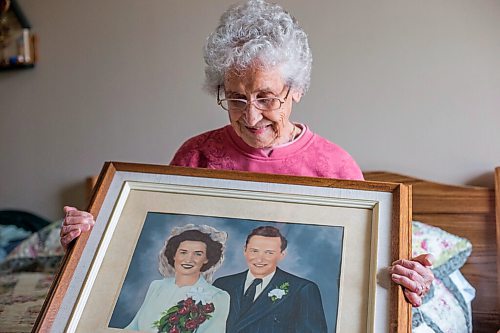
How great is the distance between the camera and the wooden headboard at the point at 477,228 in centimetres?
242

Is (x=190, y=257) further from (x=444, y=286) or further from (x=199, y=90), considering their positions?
(x=199, y=90)

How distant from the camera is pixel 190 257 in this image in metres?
1.38

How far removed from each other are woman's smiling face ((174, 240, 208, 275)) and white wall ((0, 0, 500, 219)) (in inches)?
53.8

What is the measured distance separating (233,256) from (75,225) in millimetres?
321

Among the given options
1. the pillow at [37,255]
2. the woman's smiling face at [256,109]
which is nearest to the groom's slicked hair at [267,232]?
the woman's smiling face at [256,109]

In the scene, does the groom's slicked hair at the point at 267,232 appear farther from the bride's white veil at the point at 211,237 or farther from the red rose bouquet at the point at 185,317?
the red rose bouquet at the point at 185,317

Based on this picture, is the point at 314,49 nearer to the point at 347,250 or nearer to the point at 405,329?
the point at 347,250

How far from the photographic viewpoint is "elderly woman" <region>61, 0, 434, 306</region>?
1.65m

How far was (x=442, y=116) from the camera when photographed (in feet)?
8.38

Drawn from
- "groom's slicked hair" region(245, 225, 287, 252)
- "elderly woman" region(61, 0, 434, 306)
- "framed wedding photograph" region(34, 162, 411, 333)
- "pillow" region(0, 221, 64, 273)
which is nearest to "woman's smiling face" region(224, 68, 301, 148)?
"elderly woman" region(61, 0, 434, 306)

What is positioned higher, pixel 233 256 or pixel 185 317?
pixel 233 256

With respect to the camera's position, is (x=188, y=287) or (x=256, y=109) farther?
(x=256, y=109)

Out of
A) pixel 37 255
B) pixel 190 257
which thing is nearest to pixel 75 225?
A: pixel 190 257

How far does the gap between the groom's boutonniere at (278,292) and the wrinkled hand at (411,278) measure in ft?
0.63
